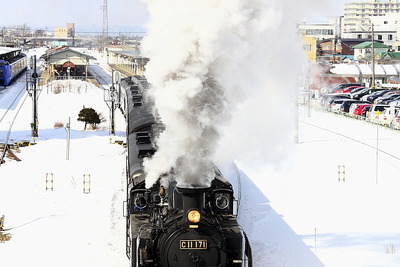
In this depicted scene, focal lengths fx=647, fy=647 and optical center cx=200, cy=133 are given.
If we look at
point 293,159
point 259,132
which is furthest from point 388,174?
point 259,132

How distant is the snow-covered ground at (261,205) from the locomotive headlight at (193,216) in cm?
469

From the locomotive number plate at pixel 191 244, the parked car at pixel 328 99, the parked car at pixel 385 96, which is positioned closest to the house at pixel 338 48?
the parked car at pixel 328 99

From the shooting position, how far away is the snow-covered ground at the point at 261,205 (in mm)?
16703

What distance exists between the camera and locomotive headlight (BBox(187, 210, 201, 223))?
11.6m

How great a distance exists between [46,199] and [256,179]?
8638 millimetres

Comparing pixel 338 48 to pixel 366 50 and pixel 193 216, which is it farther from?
pixel 193 216

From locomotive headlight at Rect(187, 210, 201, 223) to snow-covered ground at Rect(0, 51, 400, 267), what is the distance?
4.69 m

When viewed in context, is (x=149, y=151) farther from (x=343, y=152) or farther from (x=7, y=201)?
(x=343, y=152)

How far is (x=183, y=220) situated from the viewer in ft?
38.6

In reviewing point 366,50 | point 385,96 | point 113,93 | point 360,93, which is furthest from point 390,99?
point 366,50

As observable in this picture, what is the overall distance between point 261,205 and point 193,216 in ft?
35.4

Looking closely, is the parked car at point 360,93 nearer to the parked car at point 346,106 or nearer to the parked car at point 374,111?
the parked car at point 346,106

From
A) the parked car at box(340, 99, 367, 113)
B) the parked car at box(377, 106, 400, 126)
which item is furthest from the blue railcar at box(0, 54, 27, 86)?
the parked car at box(377, 106, 400, 126)

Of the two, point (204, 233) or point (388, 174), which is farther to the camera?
point (388, 174)
